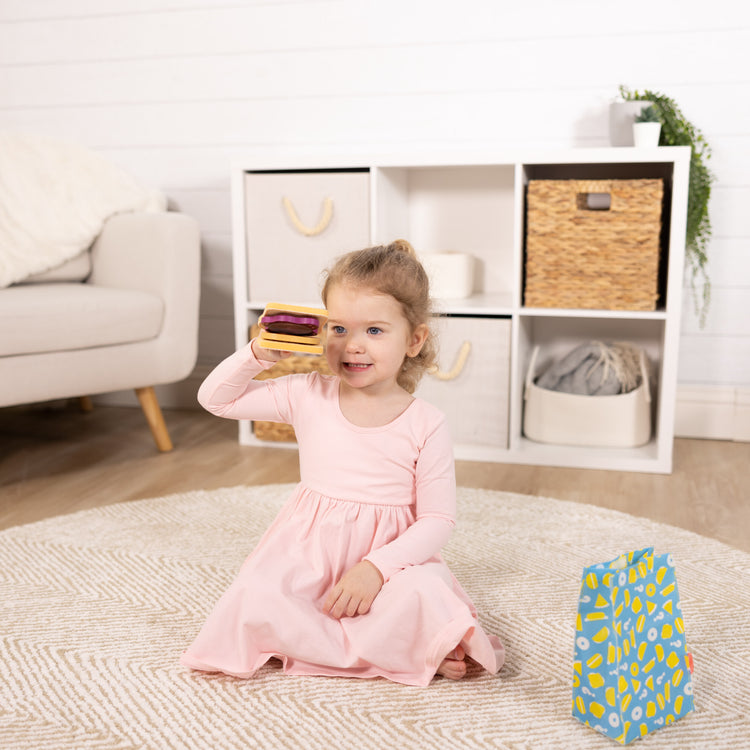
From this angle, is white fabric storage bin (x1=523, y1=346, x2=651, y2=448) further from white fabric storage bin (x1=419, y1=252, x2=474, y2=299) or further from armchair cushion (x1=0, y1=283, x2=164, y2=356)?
armchair cushion (x1=0, y1=283, x2=164, y2=356)

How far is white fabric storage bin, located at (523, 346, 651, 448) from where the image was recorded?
1.91 m

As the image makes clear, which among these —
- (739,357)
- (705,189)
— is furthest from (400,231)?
(739,357)

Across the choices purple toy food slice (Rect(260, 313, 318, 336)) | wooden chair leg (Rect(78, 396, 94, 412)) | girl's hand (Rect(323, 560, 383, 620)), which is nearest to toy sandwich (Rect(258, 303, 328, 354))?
purple toy food slice (Rect(260, 313, 318, 336))

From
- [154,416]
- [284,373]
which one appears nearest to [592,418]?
[284,373]

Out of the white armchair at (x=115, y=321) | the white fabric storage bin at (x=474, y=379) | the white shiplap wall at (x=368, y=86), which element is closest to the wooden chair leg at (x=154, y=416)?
the white armchair at (x=115, y=321)

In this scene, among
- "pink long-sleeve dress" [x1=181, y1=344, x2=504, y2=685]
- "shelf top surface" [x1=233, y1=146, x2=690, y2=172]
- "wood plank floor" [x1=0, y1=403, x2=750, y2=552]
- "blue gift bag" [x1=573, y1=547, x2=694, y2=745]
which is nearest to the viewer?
"blue gift bag" [x1=573, y1=547, x2=694, y2=745]

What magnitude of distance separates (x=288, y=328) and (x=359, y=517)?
251 mm

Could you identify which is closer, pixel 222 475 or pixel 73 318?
pixel 73 318

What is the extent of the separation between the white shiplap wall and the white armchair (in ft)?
1.45

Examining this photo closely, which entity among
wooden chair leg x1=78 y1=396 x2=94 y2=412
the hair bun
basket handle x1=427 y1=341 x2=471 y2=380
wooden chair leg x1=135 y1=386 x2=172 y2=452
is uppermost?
the hair bun

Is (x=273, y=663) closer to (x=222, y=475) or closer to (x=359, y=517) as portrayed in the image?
(x=359, y=517)

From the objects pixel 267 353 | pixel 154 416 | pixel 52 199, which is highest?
pixel 52 199

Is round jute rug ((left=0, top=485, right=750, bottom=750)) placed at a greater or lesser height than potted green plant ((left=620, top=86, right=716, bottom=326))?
lesser

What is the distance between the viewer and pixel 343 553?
1.03 metres
